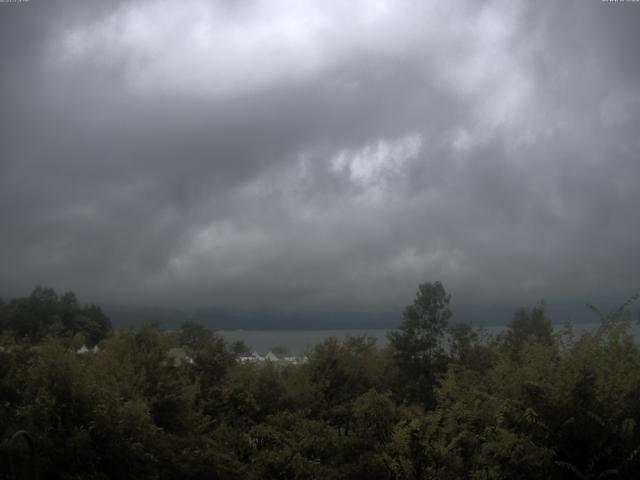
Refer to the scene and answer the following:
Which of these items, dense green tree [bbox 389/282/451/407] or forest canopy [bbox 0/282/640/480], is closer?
forest canopy [bbox 0/282/640/480]

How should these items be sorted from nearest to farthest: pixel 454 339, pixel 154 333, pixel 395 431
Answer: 1. pixel 395 431
2. pixel 154 333
3. pixel 454 339

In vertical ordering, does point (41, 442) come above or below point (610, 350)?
below

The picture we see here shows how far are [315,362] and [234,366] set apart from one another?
5.12 metres

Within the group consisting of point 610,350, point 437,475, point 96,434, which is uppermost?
point 610,350

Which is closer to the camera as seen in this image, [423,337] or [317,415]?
[317,415]

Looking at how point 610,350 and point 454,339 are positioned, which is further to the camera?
point 454,339

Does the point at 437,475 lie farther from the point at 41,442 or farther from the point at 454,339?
the point at 454,339

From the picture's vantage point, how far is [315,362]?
89.8ft

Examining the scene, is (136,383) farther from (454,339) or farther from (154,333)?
(454,339)

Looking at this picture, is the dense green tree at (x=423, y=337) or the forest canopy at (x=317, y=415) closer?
the forest canopy at (x=317, y=415)

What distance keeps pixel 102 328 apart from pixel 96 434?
8611cm

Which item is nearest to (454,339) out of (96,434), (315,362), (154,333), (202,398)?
(315,362)

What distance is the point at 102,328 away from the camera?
95.4 metres

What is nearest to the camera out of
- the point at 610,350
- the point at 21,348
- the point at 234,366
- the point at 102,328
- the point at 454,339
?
the point at 610,350
